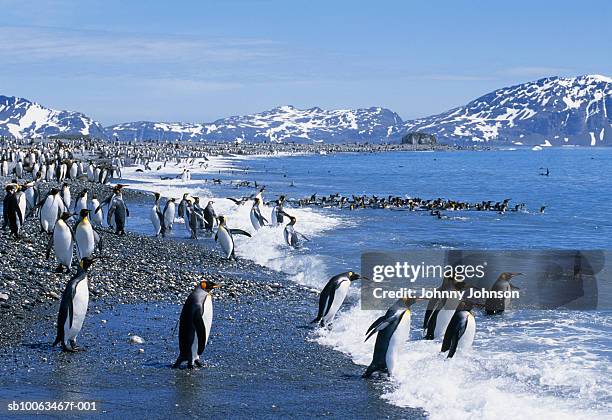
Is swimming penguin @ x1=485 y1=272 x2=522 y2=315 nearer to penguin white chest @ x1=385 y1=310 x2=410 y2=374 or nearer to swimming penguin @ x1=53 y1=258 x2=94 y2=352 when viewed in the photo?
penguin white chest @ x1=385 y1=310 x2=410 y2=374

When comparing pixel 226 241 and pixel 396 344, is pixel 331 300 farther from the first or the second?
pixel 226 241

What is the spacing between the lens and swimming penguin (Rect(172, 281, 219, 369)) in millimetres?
7789

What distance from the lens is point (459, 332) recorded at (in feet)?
28.1

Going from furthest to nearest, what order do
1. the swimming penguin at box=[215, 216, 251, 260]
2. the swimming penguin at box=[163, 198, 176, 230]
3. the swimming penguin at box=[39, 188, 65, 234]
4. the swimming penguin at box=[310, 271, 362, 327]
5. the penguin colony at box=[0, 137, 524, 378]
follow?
the swimming penguin at box=[163, 198, 176, 230] < the swimming penguin at box=[215, 216, 251, 260] < the swimming penguin at box=[39, 188, 65, 234] < the swimming penguin at box=[310, 271, 362, 327] < the penguin colony at box=[0, 137, 524, 378]

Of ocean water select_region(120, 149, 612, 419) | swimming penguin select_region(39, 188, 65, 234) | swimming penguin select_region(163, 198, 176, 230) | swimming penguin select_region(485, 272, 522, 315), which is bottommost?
ocean water select_region(120, 149, 612, 419)

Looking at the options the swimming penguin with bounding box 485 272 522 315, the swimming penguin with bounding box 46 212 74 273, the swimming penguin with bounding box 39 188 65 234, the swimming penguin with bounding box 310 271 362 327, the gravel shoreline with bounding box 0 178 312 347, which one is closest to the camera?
the gravel shoreline with bounding box 0 178 312 347

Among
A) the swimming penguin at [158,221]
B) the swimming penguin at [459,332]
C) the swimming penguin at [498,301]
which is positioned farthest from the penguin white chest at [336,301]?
the swimming penguin at [158,221]

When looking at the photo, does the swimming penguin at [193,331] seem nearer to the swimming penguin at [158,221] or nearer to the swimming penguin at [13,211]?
the swimming penguin at [13,211]

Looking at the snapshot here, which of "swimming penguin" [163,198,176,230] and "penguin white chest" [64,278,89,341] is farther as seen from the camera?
"swimming penguin" [163,198,176,230]

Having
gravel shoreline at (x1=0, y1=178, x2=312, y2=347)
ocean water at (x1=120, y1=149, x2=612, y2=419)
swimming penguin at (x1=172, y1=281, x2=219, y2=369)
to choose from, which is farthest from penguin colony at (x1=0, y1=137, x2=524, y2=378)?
gravel shoreline at (x1=0, y1=178, x2=312, y2=347)

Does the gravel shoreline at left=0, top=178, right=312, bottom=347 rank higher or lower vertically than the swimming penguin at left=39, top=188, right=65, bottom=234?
lower

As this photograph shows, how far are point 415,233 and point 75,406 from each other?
702 inches

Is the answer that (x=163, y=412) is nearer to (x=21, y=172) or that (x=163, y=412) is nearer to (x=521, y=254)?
(x=521, y=254)

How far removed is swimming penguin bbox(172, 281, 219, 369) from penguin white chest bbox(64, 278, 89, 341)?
1.22m
